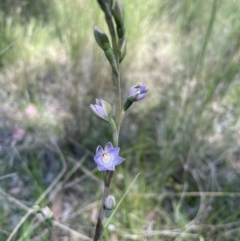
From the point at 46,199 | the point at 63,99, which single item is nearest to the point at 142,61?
the point at 63,99

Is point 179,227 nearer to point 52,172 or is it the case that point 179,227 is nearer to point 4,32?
point 52,172

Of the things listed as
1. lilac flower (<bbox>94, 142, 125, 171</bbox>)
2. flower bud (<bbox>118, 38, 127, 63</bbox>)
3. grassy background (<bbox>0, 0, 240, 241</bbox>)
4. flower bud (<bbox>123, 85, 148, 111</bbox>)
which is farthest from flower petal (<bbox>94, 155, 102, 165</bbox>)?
grassy background (<bbox>0, 0, 240, 241</bbox>)

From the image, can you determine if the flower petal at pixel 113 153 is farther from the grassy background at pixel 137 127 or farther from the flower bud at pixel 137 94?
the grassy background at pixel 137 127

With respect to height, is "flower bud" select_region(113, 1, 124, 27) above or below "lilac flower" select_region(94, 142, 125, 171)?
above

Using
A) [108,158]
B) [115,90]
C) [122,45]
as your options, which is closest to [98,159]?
[108,158]

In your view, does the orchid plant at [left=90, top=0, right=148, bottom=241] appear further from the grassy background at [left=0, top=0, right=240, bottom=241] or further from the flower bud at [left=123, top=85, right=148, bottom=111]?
the grassy background at [left=0, top=0, right=240, bottom=241]

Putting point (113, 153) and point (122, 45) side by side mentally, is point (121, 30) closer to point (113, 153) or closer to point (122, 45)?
point (122, 45)

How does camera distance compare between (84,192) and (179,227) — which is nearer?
(179,227)
